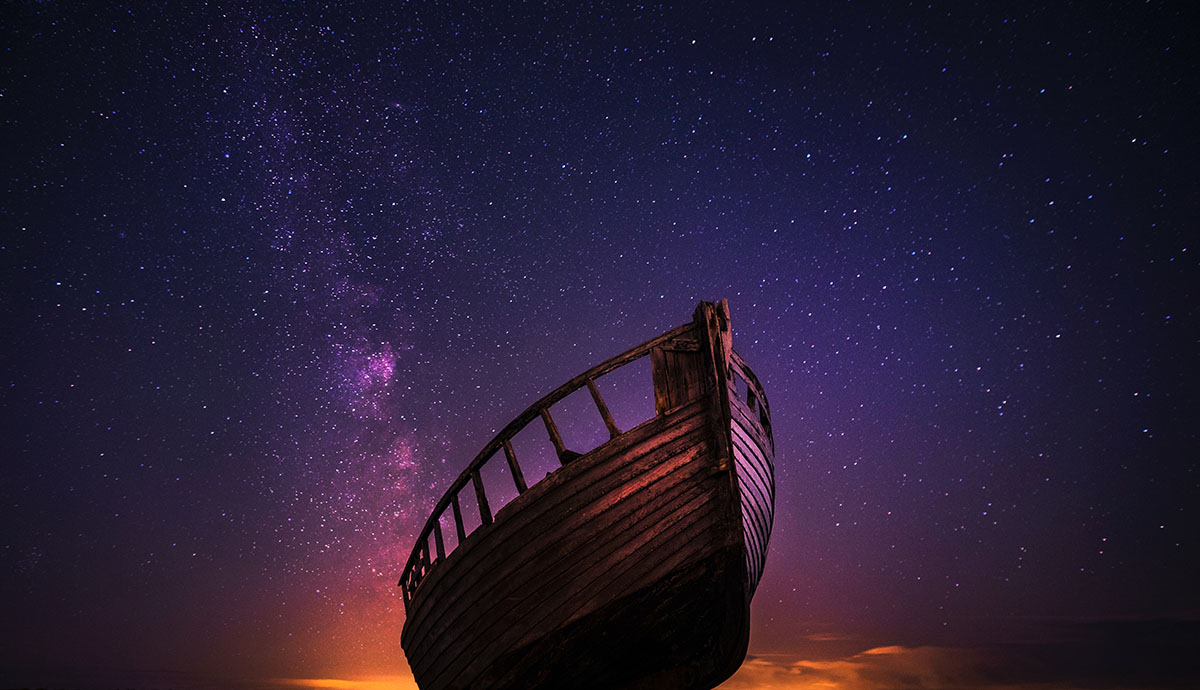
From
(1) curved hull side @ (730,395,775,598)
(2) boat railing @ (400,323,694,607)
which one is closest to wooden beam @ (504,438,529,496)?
(2) boat railing @ (400,323,694,607)

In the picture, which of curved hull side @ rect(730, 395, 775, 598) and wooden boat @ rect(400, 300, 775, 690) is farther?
curved hull side @ rect(730, 395, 775, 598)

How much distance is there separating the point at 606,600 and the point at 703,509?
139 centimetres

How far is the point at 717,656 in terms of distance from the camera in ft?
21.0

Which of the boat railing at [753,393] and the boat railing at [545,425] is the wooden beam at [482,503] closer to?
the boat railing at [545,425]

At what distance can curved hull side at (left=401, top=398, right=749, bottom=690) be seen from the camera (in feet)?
20.4

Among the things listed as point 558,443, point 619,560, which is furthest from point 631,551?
point 558,443

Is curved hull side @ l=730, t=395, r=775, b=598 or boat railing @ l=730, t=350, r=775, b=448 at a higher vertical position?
boat railing @ l=730, t=350, r=775, b=448

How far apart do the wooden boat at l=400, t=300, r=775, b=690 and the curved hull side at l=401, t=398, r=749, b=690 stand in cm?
Answer: 1

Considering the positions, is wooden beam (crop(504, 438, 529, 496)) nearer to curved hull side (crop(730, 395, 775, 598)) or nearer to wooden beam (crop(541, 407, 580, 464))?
wooden beam (crop(541, 407, 580, 464))

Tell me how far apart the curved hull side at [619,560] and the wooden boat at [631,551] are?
1 centimetres

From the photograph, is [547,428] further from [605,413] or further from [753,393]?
[753,393]

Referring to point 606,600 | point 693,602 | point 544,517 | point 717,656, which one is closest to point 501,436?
point 544,517

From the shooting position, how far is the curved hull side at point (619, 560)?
623 cm

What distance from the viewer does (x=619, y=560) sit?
6234 millimetres
